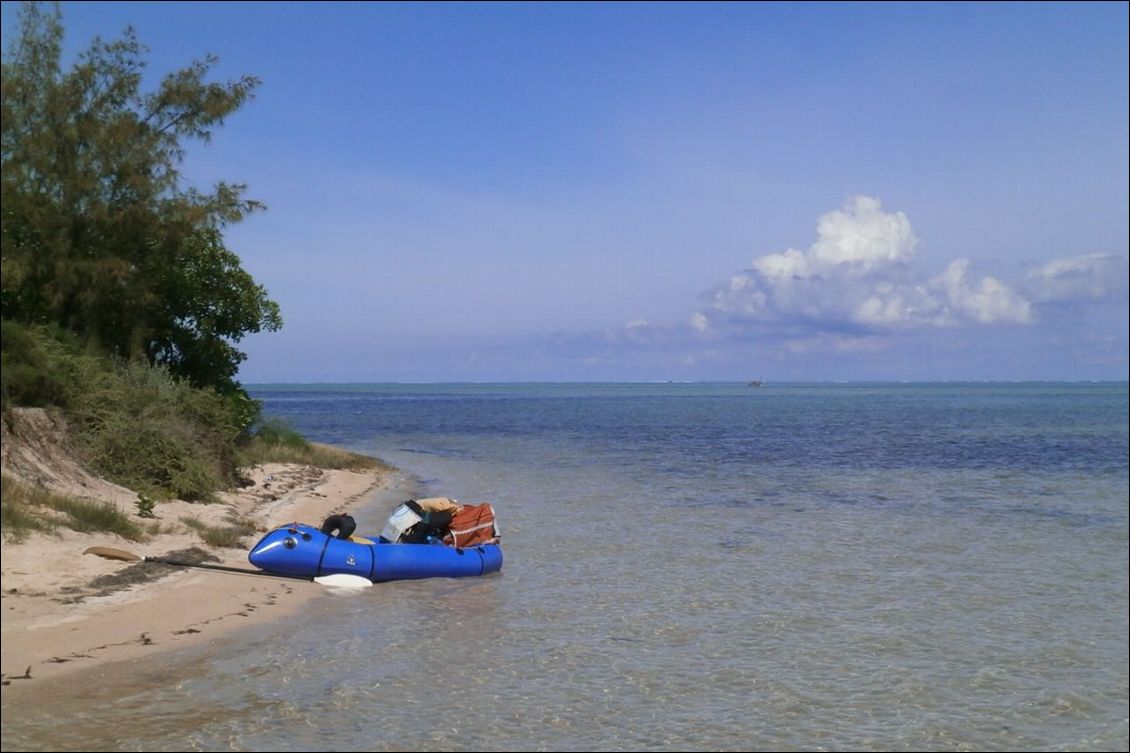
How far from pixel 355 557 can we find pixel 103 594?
357 centimetres

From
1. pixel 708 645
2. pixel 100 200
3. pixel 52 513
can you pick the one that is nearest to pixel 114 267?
pixel 100 200

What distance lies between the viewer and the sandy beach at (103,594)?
9172 mm

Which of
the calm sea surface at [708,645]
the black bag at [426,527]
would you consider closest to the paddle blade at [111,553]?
the calm sea surface at [708,645]

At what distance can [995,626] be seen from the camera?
11805 millimetres

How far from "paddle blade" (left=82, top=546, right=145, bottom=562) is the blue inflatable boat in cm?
156

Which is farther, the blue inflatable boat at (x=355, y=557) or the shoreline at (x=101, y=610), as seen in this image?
the blue inflatable boat at (x=355, y=557)

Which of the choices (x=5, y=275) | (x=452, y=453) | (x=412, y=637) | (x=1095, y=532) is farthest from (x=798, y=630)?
(x=452, y=453)

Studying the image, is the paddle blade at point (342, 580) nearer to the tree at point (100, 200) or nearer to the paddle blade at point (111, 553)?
the paddle blade at point (111, 553)

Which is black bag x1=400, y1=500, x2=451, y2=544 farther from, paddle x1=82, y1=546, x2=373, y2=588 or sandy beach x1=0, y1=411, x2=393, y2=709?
sandy beach x1=0, y1=411, x2=393, y2=709

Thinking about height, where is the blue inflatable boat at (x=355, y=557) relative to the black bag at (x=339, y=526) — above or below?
below

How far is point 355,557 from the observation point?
45.4 ft

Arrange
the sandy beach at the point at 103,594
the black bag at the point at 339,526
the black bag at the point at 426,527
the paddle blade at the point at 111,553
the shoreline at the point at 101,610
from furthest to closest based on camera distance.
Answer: the black bag at the point at 426,527 < the black bag at the point at 339,526 < the paddle blade at the point at 111,553 < the sandy beach at the point at 103,594 < the shoreline at the point at 101,610

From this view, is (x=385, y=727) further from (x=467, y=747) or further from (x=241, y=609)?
(x=241, y=609)

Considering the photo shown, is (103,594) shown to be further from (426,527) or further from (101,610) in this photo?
(426,527)
